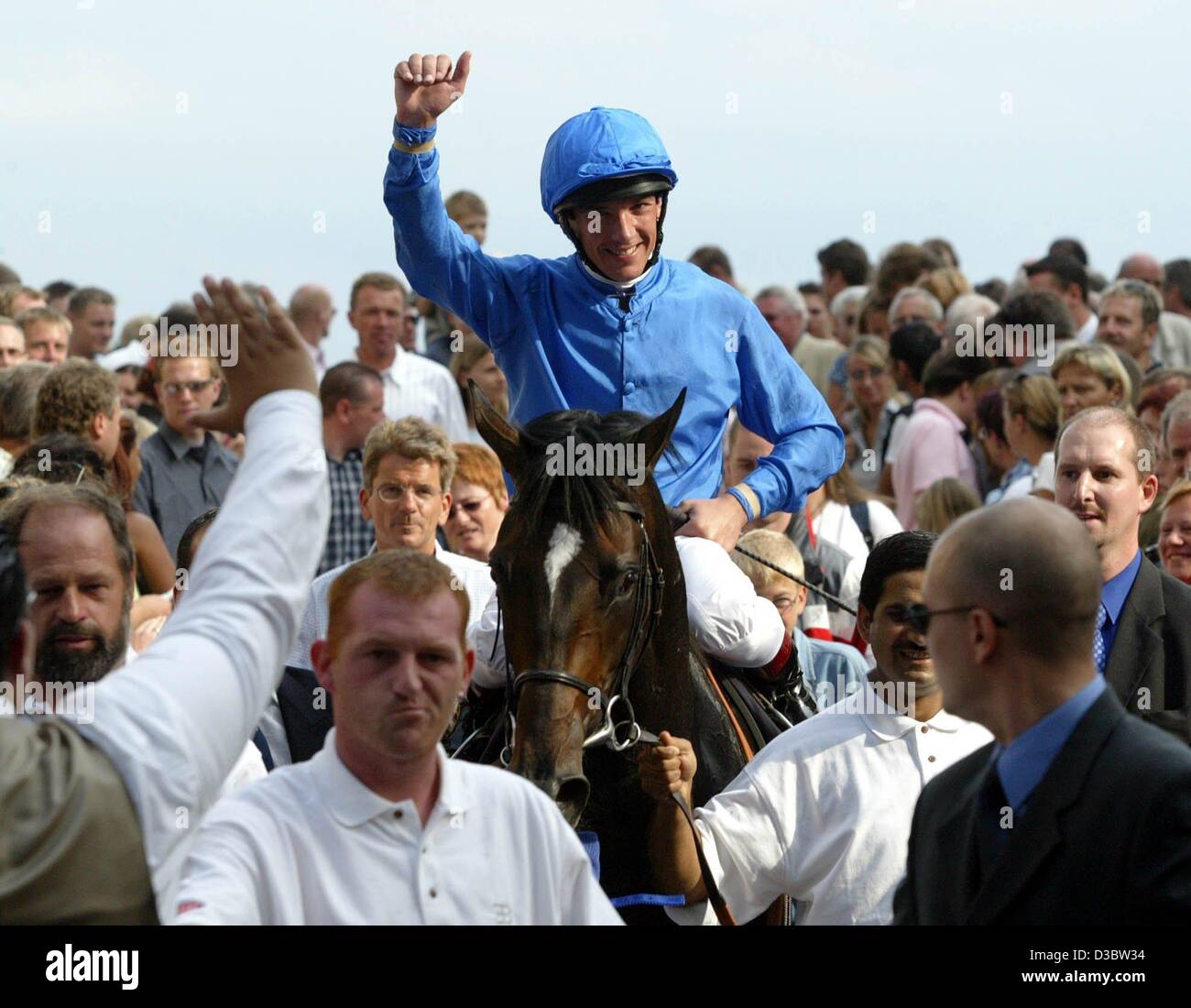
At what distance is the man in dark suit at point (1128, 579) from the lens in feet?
17.8

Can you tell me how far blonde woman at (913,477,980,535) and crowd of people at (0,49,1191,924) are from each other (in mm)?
364

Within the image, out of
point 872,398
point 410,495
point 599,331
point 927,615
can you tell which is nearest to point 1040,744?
point 927,615

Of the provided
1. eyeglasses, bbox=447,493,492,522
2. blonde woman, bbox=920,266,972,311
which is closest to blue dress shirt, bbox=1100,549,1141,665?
eyeglasses, bbox=447,493,492,522

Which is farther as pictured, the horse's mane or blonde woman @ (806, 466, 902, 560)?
blonde woman @ (806, 466, 902, 560)

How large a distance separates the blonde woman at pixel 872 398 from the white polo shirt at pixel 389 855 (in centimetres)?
854

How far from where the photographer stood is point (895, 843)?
14.8 ft

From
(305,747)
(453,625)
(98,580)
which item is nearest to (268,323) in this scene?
(453,625)

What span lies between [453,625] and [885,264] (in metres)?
11.3

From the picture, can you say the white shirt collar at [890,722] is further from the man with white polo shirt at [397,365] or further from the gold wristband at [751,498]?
the man with white polo shirt at [397,365]

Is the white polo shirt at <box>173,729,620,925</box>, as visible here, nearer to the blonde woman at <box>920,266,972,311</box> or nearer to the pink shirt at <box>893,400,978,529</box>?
the pink shirt at <box>893,400,978,529</box>

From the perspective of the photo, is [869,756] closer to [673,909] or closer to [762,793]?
[762,793]

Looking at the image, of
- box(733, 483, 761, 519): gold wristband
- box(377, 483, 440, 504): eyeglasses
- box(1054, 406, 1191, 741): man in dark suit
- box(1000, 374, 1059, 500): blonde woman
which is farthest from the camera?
box(1000, 374, 1059, 500): blonde woman

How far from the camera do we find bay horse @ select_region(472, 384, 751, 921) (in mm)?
4500

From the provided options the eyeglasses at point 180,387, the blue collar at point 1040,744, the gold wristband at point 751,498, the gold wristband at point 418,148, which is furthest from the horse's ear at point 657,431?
the eyeglasses at point 180,387
